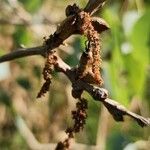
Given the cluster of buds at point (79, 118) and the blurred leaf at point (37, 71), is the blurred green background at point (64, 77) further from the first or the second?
the cluster of buds at point (79, 118)

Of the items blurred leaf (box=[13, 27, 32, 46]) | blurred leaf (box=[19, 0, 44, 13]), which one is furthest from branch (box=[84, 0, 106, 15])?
blurred leaf (box=[13, 27, 32, 46])

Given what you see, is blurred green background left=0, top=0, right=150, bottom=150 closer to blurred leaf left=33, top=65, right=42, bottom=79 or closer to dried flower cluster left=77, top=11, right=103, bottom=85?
blurred leaf left=33, top=65, right=42, bottom=79

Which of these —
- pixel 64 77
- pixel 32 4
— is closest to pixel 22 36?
pixel 32 4

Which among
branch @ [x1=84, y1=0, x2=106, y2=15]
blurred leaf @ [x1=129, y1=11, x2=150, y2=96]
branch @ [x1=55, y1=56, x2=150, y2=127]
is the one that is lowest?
branch @ [x1=55, y1=56, x2=150, y2=127]

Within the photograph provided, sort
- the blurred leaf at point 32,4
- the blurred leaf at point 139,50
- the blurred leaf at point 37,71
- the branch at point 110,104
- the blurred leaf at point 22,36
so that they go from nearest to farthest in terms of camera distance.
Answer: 1. the branch at point 110,104
2. the blurred leaf at point 139,50
3. the blurred leaf at point 32,4
4. the blurred leaf at point 22,36
5. the blurred leaf at point 37,71

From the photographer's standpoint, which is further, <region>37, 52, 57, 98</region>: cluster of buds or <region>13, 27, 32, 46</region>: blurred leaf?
<region>13, 27, 32, 46</region>: blurred leaf

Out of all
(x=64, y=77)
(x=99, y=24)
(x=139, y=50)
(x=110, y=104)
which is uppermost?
(x=64, y=77)

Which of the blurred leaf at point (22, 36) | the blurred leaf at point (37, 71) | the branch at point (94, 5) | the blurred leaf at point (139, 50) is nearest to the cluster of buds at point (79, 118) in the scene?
the branch at point (94, 5)

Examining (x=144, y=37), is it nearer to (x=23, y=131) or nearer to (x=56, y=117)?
(x=23, y=131)

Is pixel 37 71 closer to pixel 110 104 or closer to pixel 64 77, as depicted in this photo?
pixel 64 77
